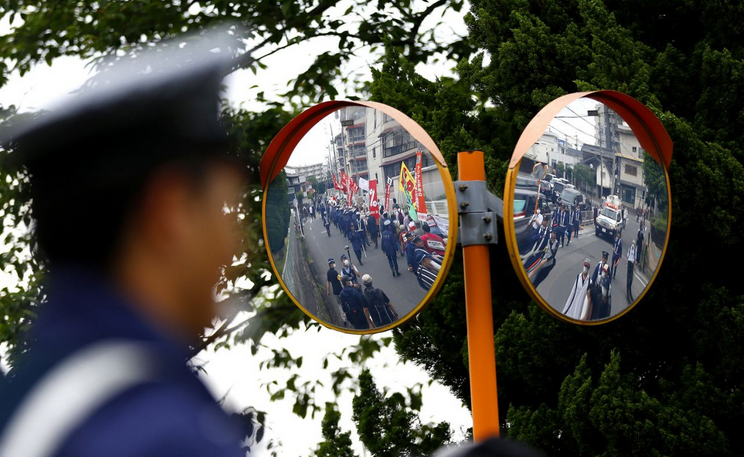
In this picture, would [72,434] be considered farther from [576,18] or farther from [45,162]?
[576,18]

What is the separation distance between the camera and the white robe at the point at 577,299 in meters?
2.46

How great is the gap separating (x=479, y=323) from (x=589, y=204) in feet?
1.64

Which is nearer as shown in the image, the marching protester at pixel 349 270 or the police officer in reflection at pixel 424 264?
the police officer in reflection at pixel 424 264

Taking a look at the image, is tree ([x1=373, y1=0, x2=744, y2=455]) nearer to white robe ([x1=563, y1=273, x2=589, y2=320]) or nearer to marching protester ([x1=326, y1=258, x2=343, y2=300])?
white robe ([x1=563, y1=273, x2=589, y2=320])

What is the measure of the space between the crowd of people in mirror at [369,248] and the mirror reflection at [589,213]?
10.4 inches

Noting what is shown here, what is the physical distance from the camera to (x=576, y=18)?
421 cm

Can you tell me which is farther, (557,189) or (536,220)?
(557,189)

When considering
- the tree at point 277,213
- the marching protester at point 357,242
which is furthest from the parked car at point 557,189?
the tree at point 277,213

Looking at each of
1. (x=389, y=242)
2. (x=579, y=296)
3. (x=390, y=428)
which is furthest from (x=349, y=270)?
(x=390, y=428)

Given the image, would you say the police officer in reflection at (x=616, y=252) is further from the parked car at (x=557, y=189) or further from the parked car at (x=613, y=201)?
the parked car at (x=557, y=189)

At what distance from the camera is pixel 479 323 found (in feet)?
8.09

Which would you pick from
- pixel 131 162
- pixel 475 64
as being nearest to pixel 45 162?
pixel 131 162

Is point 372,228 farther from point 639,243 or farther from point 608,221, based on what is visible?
point 639,243

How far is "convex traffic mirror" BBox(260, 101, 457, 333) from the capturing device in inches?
95.5
